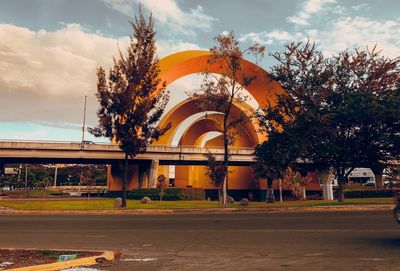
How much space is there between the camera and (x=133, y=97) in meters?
23.6

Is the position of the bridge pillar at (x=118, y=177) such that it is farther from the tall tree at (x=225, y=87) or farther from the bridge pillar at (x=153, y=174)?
the tall tree at (x=225, y=87)

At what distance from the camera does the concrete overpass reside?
135 ft

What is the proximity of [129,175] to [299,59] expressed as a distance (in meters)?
36.6

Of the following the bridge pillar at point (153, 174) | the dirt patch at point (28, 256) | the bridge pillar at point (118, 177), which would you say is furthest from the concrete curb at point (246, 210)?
the bridge pillar at point (118, 177)

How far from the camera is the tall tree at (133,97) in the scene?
914 inches

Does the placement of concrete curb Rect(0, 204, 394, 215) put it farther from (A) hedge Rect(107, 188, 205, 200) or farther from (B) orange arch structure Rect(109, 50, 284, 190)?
(B) orange arch structure Rect(109, 50, 284, 190)

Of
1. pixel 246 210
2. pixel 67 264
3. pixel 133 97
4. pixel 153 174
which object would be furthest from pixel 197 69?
pixel 67 264

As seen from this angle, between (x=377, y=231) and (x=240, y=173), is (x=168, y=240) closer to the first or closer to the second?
(x=377, y=231)

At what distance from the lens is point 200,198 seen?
41094mm

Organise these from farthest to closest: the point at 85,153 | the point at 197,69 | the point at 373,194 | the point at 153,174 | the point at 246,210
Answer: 1. the point at 197,69
2. the point at 153,174
3. the point at 85,153
4. the point at 373,194
5. the point at 246,210

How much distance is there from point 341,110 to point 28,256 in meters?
20.2

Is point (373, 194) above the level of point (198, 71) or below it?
below

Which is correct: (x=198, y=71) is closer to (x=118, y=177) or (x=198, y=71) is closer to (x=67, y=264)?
(x=118, y=177)

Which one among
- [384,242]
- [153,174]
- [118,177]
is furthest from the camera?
[118,177]
